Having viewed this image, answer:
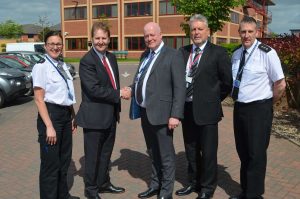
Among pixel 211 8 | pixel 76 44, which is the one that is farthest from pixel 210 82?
pixel 76 44

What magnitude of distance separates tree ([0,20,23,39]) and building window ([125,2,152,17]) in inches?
2093

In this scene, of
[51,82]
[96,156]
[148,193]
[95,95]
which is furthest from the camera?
[148,193]

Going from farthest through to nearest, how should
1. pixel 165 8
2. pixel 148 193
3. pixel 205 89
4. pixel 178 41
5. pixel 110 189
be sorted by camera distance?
pixel 165 8, pixel 178 41, pixel 110 189, pixel 148 193, pixel 205 89

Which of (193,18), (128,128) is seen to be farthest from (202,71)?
(128,128)

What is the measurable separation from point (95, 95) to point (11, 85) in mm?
8527

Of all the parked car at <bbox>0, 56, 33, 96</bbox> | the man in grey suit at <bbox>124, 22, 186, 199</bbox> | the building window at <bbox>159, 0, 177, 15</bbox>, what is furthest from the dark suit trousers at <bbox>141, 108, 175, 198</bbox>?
Answer: the building window at <bbox>159, 0, 177, 15</bbox>

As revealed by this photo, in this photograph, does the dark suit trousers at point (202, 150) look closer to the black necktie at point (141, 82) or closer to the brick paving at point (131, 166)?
the brick paving at point (131, 166)

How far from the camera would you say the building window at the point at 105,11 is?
44938 mm

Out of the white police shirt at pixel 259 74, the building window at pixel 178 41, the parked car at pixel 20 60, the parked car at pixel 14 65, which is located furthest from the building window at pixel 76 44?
the white police shirt at pixel 259 74

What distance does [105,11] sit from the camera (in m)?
45.8

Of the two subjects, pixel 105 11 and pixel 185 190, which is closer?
pixel 185 190

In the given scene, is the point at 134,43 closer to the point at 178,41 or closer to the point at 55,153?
the point at 178,41

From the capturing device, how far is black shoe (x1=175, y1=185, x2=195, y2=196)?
4.80 meters

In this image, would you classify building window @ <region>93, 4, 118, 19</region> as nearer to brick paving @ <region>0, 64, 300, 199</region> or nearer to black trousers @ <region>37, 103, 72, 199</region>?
brick paving @ <region>0, 64, 300, 199</region>
